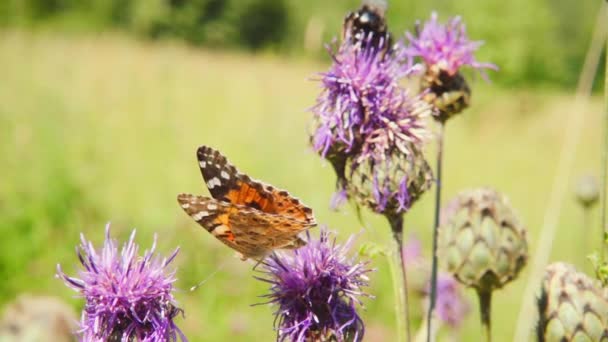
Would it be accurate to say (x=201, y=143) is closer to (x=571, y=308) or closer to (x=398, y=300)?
(x=398, y=300)

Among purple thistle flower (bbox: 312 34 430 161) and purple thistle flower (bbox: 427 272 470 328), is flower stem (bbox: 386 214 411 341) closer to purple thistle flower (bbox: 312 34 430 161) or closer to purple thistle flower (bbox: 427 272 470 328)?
purple thistle flower (bbox: 312 34 430 161)

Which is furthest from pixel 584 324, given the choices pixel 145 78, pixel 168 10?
pixel 168 10

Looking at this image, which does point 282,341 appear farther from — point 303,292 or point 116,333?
point 116,333

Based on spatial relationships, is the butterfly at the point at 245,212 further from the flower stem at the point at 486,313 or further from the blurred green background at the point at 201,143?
the flower stem at the point at 486,313

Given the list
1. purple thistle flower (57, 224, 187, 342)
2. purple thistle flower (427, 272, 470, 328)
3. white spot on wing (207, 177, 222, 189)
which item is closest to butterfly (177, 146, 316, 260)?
white spot on wing (207, 177, 222, 189)

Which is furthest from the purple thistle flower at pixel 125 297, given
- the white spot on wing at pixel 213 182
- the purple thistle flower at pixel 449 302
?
the purple thistle flower at pixel 449 302

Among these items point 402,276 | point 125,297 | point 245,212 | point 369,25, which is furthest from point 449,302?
point 125,297
